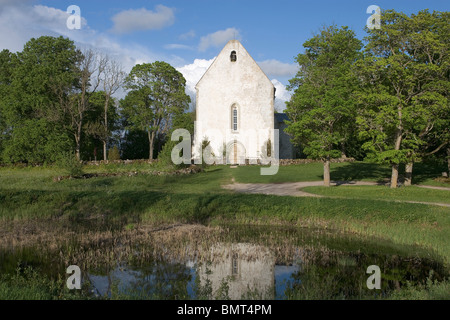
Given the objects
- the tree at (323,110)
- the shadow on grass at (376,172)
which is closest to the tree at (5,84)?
the tree at (323,110)

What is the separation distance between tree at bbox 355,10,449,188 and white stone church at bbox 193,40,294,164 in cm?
2033

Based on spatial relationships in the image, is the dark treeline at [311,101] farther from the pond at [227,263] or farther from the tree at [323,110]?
the pond at [227,263]

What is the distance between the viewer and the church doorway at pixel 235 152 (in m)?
44.3

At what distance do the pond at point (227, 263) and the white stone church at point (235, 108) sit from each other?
96.5 ft

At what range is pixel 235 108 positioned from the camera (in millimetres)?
45125

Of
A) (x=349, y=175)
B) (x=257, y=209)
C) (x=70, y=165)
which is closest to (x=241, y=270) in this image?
(x=257, y=209)

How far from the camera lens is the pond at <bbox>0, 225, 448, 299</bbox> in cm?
901

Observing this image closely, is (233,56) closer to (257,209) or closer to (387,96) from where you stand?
(387,96)

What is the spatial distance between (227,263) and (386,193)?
13607 millimetres

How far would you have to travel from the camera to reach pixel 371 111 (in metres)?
23.4

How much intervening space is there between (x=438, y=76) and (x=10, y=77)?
45604mm
